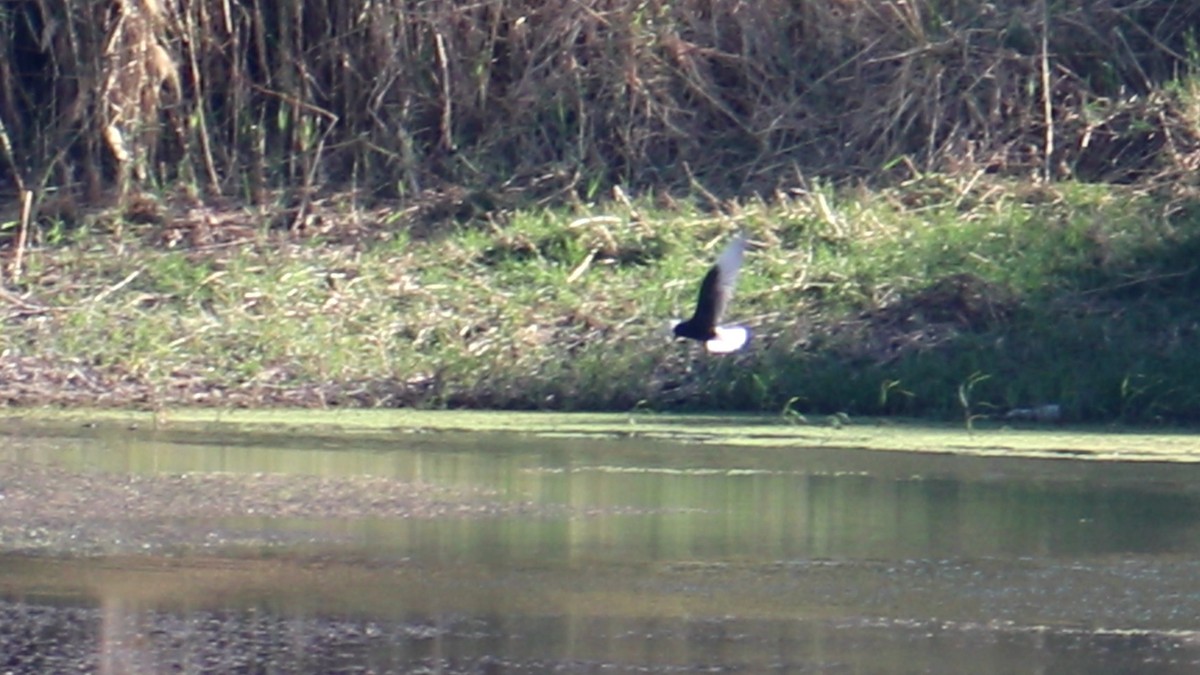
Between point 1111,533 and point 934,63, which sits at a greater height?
point 934,63

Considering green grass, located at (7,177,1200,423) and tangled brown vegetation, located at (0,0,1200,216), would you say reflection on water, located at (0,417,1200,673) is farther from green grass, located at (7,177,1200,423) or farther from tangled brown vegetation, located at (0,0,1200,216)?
tangled brown vegetation, located at (0,0,1200,216)

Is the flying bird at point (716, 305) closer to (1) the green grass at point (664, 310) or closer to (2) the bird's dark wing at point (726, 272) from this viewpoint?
(2) the bird's dark wing at point (726, 272)

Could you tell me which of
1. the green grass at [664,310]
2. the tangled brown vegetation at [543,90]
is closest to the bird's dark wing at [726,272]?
the green grass at [664,310]

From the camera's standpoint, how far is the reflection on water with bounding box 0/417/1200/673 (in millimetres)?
5117

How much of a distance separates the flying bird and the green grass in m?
1.13

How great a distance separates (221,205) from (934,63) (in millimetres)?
3655

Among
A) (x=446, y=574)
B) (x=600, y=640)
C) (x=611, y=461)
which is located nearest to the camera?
(x=600, y=640)

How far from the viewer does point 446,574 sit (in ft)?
19.6

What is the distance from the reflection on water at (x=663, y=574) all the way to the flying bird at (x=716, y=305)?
0.41 m

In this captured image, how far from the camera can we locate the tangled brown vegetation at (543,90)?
11.6m

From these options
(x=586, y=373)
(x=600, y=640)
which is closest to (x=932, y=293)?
(x=586, y=373)

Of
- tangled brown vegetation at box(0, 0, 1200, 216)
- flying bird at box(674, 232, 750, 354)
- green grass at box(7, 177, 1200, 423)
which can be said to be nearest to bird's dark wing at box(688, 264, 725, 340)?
flying bird at box(674, 232, 750, 354)

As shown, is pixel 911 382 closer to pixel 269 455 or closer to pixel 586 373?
pixel 586 373

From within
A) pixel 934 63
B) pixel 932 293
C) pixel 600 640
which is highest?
pixel 934 63
